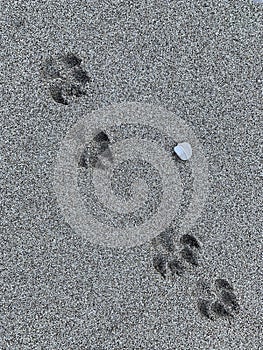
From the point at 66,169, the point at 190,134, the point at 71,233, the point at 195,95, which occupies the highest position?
the point at 195,95

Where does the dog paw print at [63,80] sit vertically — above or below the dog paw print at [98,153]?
above

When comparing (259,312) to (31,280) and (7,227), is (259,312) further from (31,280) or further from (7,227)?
(7,227)

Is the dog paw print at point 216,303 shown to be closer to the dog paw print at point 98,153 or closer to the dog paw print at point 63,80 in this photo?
the dog paw print at point 98,153

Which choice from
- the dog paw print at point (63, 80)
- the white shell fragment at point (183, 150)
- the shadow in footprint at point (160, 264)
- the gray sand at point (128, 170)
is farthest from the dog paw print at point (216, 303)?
the dog paw print at point (63, 80)

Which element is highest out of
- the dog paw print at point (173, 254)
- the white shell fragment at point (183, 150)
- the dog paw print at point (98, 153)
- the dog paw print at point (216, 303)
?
the white shell fragment at point (183, 150)

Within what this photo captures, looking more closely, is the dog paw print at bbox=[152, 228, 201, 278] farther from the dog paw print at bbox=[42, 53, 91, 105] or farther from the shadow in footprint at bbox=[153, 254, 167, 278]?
the dog paw print at bbox=[42, 53, 91, 105]

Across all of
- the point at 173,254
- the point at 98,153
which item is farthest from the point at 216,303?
the point at 98,153

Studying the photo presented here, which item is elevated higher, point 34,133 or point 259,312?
point 34,133

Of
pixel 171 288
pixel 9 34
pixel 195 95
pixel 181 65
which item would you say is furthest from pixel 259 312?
pixel 9 34
